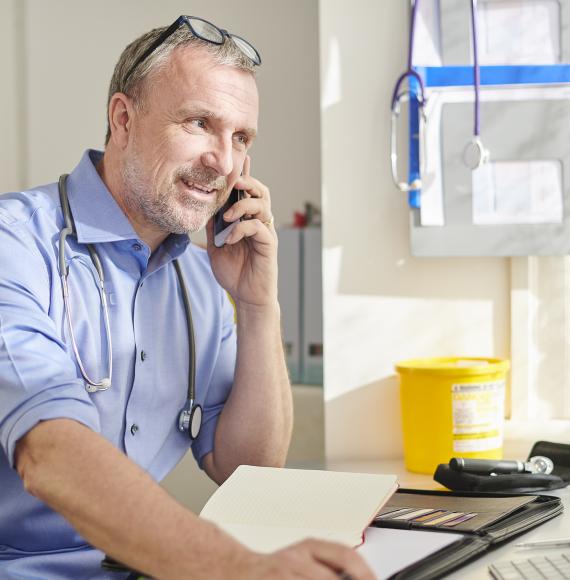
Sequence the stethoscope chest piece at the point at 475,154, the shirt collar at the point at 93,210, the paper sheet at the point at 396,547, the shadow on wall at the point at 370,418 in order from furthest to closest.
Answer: the shadow on wall at the point at 370,418, the stethoscope chest piece at the point at 475,154, the shirt collar at the point at 93,210, the paper sheet at the point at 396,547

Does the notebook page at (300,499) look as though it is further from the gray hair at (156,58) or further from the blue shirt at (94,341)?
the gray hair at (156,58)

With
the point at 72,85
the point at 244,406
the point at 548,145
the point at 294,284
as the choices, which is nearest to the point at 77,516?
the point at 244,406

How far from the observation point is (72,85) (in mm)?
3195

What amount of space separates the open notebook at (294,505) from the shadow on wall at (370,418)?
2.07 ft

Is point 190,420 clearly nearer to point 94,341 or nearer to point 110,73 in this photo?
point 94,341

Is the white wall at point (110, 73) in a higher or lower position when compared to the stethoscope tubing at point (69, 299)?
higher

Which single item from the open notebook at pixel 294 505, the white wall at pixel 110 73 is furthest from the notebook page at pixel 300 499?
the white wall at pixel 110 73

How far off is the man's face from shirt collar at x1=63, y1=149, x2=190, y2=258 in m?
0.05

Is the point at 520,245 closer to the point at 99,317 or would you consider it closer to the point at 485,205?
the point at 485,205

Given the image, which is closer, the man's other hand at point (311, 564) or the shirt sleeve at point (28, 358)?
the man's other hand at point (311, 564)

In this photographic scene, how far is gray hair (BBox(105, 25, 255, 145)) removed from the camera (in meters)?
1.31

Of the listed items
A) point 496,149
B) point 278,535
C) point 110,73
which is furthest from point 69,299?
point 110,73

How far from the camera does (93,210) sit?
4.25 ft

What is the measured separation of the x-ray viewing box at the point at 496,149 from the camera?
159 centimetres
